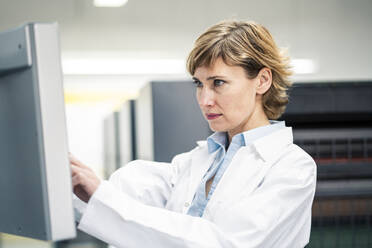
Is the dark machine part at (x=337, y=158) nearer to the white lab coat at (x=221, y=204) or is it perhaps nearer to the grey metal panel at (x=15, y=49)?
the white lab coat at (x=221, y=204)

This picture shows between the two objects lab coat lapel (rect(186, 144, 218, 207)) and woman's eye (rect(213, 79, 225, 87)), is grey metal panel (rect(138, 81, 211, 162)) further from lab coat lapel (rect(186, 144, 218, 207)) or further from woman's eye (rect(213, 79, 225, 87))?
Result: woman's eye (rect(213, 79, 225, 87))

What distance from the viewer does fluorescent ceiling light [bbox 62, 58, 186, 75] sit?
512 cm

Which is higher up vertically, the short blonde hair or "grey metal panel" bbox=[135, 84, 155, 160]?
the short blonde hair

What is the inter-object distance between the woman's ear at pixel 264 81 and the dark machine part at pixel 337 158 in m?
0.13

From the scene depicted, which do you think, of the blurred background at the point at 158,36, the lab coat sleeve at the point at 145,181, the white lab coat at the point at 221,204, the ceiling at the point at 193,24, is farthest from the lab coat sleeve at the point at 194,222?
the ceiling at the point at 193,24

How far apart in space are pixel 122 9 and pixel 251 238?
14.2ft

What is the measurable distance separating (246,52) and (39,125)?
25.0 inches

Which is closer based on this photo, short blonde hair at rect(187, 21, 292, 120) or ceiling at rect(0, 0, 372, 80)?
short blonde hair at rect(187, 21, 292, 120)

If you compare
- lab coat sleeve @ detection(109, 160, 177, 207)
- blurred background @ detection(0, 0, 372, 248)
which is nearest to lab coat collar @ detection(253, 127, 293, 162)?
lab coat sleeve @ detection(109, 160, 177, 207)

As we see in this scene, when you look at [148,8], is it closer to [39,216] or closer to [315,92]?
[315,92]

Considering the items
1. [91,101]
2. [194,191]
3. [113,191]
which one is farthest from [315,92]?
[91,101]

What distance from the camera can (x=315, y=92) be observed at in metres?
1.37

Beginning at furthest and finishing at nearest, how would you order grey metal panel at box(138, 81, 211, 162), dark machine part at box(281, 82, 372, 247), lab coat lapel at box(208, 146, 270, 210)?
grey metal panel at box(138, 81, 211, 162) < dark machine part at box(281, 82, 372, 247) < lab coat lapel at box(208, 146, 270, 210)

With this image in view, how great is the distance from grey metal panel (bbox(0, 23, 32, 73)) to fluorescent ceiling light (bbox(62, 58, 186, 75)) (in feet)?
14.6
